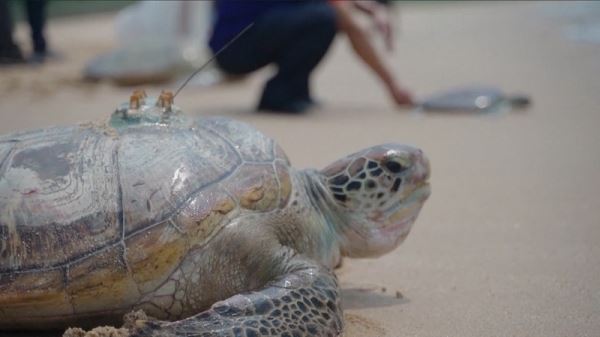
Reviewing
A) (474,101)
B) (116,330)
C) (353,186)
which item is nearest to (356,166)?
(353,186)

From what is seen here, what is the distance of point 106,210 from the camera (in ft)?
6.76

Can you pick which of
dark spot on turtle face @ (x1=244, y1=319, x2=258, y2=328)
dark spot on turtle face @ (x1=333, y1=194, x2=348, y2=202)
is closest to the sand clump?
dark spot on turtle face @ (x1=244, y1=319, x2=258, y2=328)

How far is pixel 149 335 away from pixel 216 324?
0.49 ft

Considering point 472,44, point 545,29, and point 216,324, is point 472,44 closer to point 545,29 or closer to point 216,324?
point 545,29

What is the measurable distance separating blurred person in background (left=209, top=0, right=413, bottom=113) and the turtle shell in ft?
10.5

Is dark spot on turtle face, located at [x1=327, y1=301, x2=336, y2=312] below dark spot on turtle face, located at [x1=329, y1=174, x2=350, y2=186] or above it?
below

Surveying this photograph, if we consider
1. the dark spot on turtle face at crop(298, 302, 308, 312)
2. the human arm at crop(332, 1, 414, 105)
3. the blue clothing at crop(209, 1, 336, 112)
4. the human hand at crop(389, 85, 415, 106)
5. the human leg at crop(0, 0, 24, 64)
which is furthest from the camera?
the human hand at crop(389, 85, 415, 106)

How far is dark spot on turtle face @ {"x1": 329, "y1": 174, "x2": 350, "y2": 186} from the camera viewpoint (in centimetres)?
242

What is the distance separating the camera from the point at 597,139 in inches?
175

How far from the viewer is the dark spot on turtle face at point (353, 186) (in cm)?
240

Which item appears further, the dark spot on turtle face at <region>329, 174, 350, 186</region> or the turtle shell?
the dark spot on turtle face at <region>329, 174, 350, 186</region>

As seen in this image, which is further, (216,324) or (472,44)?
(472,44)

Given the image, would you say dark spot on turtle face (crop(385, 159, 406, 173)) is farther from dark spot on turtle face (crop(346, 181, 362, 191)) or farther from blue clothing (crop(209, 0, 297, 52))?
blue clothing (crop(209, 0, 297, 52))

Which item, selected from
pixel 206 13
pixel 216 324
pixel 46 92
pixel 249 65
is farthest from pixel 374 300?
pixel 206 13
